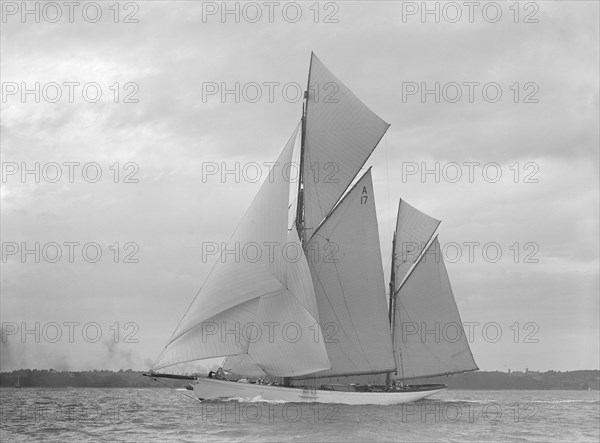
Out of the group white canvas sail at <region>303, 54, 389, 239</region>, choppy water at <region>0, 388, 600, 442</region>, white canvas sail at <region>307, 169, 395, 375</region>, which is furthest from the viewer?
white canvas sail at <region>307, 169, 395, 375</region>

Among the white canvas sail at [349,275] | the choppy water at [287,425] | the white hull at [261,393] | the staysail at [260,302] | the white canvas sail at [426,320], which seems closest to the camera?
the choppy water at [287,425]

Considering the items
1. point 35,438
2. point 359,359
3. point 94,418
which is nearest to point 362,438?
point 35,438

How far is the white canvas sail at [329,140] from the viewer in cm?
6412

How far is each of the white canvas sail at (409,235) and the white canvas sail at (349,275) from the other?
974 centimetres

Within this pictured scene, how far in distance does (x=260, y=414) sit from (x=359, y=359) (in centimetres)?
1532

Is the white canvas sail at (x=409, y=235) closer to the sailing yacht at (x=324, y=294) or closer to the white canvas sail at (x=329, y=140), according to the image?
the sailing yacht at (x=324, y=294)

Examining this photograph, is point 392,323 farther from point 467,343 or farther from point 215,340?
point 215,340

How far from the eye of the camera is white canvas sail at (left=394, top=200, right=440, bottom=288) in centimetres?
7475

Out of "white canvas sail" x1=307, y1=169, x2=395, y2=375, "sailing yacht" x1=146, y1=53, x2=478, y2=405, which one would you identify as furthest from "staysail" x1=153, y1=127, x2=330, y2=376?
"white canvas sail" x1=307, y1=169, x2=395, y2=375

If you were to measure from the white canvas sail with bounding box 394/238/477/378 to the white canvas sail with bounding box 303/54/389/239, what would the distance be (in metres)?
12.9

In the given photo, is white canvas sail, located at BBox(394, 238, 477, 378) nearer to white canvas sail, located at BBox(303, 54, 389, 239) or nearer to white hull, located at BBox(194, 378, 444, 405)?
white hull, located at BBox(194, 378, 444, 405)

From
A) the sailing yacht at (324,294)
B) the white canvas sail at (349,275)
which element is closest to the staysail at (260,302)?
the sailing yacht at (324,294)

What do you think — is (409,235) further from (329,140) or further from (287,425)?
(287,425)

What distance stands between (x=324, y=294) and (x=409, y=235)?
13901 millimetres
